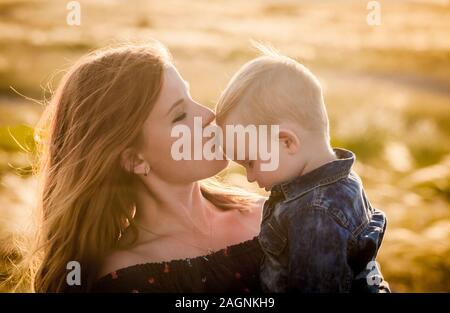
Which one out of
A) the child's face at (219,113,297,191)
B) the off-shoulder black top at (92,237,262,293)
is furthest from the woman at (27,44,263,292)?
the child's face at (219,113,297,191)

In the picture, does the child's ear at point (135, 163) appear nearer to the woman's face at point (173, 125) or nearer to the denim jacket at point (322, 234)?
the woman's face at point (173, 125)

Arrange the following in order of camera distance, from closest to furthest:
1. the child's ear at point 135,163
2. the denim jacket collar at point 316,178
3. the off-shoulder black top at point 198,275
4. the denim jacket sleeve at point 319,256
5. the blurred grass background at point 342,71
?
the denim jacket sleeve at point 319,256 < the denim jacket collar at point 316,178 < the off-shoulder black top at point 198,275 < the child's ear at point 135,163 < the blurred grass background at point 342,71

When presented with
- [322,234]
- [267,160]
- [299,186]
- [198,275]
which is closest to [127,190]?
[198,275]

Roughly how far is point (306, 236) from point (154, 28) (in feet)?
8.51

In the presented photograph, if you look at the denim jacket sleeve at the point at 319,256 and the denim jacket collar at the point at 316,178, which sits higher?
the denim jacket collar at the point at 316,178

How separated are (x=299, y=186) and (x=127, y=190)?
75cm

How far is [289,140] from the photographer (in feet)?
6.59

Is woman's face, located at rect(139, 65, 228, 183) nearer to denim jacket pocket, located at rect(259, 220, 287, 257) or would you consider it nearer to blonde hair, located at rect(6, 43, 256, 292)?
blonde hair, located at rect(6, 43, 256, 292)

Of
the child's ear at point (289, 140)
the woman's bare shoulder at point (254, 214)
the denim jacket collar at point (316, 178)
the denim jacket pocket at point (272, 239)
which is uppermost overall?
the child's ear at point (289, 140)

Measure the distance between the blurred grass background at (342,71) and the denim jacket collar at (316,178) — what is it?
1.58 metres

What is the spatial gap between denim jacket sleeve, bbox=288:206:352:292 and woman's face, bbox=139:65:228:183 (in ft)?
1.71

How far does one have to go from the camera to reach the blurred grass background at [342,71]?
3705mm

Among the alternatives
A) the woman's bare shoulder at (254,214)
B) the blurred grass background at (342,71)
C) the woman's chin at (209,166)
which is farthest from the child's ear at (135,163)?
the blurred grass background at (342,71)

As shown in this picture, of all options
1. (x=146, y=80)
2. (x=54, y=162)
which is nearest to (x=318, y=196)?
(x=146, y=80)
